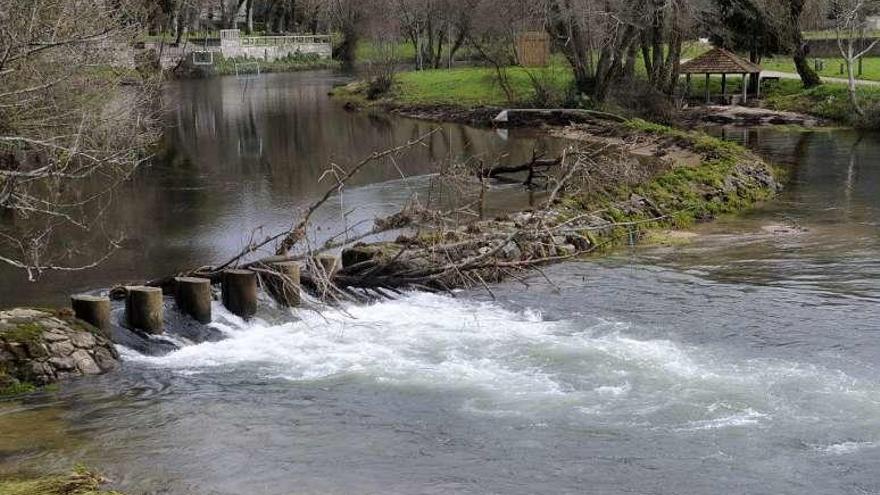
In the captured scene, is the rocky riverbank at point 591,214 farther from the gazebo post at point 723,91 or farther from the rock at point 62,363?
the gazebo post at point 723,91

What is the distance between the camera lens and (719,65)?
4509cm

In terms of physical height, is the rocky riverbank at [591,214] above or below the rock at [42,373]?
above

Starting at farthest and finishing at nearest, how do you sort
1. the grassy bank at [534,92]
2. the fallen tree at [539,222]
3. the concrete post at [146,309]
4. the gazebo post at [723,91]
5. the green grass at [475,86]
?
the green grass at [475,86]
the gazebo post at [723,91]
the grassy bank at [534,92]
the fallen tree at [539,222]
the concrete post at [146,309]

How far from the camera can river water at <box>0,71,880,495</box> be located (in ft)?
34.0

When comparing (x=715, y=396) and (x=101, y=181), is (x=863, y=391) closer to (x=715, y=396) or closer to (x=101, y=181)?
(x=715, y=396)

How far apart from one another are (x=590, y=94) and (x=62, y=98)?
2605 cm

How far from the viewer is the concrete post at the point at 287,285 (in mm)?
15742

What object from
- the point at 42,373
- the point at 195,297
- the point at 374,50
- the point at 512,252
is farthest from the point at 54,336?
the point at 374,50

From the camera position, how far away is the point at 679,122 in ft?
136

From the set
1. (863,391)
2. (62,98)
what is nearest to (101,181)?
(62,98)

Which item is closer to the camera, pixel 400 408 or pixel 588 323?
pixel 400 408

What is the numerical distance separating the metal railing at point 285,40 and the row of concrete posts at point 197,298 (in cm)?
6538

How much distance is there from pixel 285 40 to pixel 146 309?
231ft

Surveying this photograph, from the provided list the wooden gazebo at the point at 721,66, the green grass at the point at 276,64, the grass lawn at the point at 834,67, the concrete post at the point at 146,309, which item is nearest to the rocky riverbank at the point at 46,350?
the concrete post at the point at 146,309
